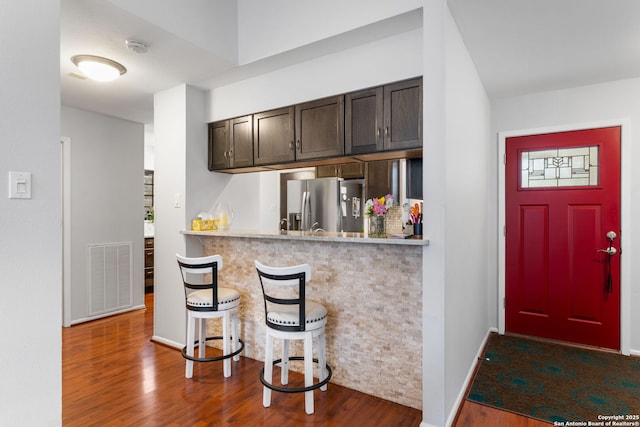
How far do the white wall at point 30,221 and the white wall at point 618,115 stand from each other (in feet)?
12.9

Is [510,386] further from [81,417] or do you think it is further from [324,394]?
[81,417]

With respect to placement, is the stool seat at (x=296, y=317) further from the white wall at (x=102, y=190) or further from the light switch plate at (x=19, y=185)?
the white wall at (x=102, y=190)

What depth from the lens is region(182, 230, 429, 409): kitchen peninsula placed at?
7.36 feet

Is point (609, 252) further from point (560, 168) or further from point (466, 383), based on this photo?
point (466, 383)

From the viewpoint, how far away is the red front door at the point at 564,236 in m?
3.22

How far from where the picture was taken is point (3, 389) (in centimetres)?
147

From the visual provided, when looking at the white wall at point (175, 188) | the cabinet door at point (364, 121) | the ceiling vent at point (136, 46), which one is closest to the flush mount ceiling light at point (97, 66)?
the ceiling vent at point (136, 46)

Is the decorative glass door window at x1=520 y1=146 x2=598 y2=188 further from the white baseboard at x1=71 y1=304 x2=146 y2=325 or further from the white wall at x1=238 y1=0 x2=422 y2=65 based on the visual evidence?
the white baseboard at x1=71 y1=304 x2=146 y2=325

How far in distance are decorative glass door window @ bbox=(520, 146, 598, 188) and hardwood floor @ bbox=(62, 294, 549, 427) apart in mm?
2313

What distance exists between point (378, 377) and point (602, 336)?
2420 millimetres

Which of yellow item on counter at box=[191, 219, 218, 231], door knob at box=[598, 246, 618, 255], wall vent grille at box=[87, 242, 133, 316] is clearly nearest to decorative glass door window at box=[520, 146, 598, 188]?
door knob at box=[598, 246, 618, 255]

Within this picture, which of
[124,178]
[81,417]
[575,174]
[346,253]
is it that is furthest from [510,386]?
[124,178]

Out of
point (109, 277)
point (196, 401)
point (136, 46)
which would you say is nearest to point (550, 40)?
point (136, 46)

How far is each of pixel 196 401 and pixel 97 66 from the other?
8.39 feet
